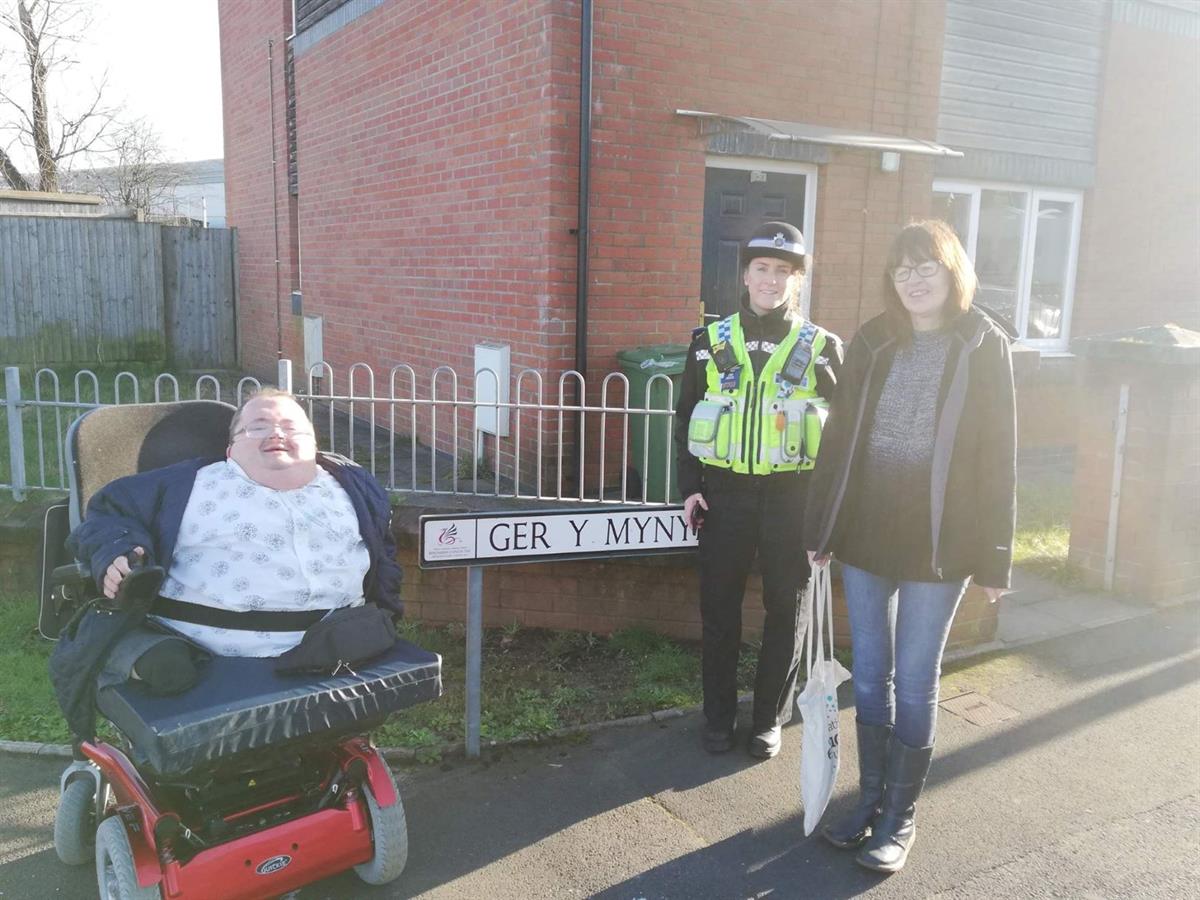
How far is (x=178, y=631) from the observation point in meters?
2.99

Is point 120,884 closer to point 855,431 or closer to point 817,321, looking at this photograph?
point 855,431

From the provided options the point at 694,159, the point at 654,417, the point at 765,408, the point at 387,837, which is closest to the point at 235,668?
the point at 387,837

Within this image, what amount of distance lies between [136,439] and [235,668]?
95 cm

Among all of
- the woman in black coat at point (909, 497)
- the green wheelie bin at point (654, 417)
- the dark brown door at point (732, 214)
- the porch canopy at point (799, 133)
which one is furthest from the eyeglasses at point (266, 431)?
the dark brown door at point (732, 214)

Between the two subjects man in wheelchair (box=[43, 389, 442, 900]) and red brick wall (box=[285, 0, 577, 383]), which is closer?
man in wheelchair (box=[43, 389, 442, 900])

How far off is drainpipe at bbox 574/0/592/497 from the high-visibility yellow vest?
2.07m

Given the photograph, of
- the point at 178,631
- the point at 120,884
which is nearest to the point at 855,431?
the point at 178,631

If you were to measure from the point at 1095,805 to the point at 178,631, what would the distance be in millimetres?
3228

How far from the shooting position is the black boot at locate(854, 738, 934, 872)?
10.9 feet

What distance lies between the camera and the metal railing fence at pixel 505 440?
17.6ft

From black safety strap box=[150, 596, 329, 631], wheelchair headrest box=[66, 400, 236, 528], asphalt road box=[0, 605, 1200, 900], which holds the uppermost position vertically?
wheelchair headrest box=[66, 400, 236, 528]

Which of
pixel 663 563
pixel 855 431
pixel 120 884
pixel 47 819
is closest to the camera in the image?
pixel 120 884

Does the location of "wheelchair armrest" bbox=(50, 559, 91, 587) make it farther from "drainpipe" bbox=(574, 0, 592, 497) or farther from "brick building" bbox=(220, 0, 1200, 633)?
"drainpipe" bbox=(574, 0, 592, 497)

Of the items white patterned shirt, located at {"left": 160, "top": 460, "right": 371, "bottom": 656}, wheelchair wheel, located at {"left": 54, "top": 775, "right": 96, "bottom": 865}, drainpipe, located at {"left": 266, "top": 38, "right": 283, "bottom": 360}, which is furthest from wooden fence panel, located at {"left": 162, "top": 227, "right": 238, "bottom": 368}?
white patterned shirt, located at {"left": 160, "top": 460, "right": 371, "bottom": 656}
